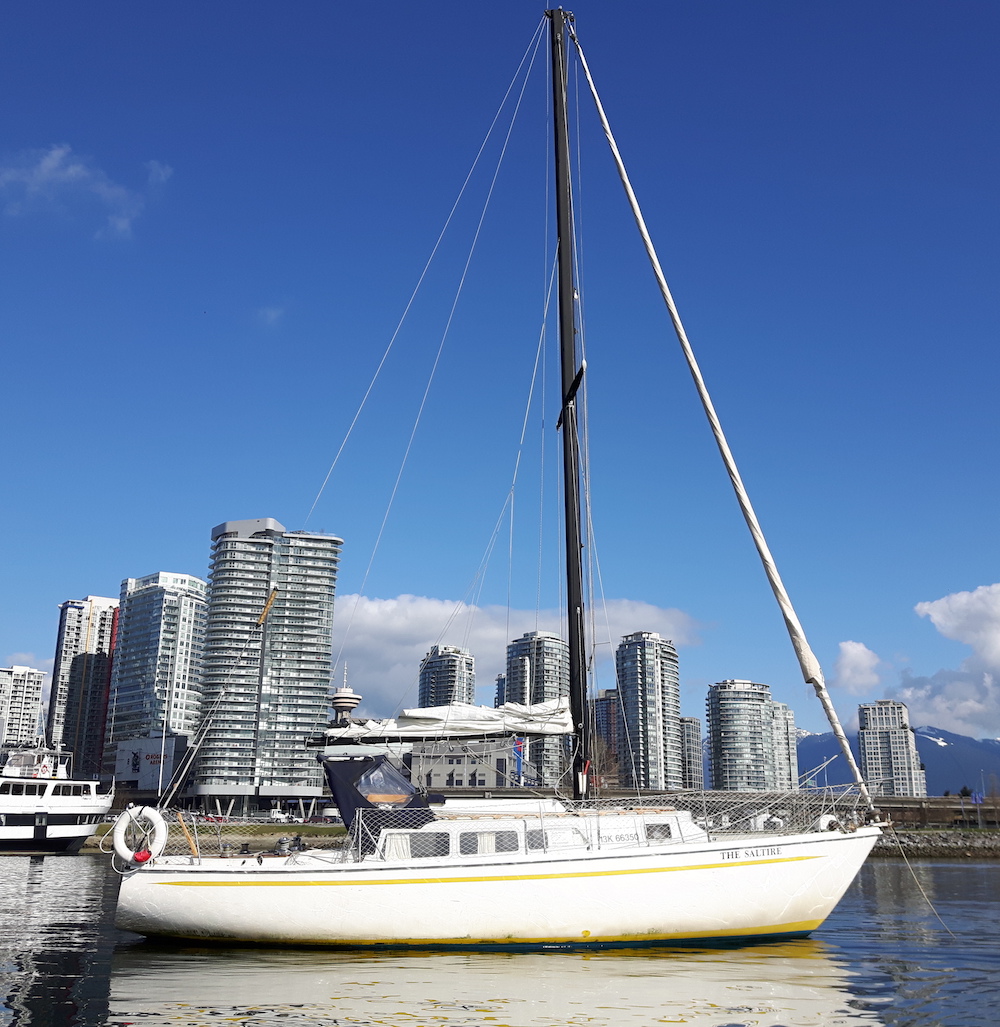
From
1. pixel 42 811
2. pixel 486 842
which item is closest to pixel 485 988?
pixel 486 842

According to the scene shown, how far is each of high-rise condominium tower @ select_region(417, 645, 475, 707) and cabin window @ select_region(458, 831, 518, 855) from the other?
13319cm

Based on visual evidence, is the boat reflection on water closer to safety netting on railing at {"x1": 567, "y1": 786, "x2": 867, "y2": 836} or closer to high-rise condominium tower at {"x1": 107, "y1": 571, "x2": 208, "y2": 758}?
safety netting on railing at {"x1": 567, "y1": 786, "x2": 867, "y2": 836}

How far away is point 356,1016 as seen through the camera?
1178 cm

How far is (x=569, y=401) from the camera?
2291 cm

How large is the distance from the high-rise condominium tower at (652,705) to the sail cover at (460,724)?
127m

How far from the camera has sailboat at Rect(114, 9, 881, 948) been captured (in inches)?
655

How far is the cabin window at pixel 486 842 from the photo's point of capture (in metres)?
17.2

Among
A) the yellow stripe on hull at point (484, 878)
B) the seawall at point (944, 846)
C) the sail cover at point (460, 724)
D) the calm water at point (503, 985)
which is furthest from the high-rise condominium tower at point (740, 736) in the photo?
the yellow stripe on hull at point (484, 878)

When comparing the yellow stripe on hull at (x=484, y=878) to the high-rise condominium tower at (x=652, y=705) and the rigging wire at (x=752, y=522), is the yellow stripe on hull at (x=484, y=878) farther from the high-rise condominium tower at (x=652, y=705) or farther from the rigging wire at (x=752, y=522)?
the high-rise condominium tower at (x=652, y=705)

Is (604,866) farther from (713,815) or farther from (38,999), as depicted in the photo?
(38,999)

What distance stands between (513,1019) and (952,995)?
699 centimetres

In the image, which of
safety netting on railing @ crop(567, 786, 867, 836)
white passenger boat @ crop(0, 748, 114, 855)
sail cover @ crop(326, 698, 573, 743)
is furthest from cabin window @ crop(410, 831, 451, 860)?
white passenger boat @ crop(0, 748, 114, 855)

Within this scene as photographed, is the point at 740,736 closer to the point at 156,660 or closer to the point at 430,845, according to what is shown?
the point at 156,660

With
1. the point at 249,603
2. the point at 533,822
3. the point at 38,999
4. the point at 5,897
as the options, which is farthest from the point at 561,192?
the point at 249,603
